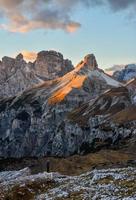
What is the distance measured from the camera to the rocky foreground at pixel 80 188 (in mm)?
47094

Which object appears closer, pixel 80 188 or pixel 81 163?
pixel 80 188

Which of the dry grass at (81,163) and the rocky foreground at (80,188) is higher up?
the dry grass at (81,163)

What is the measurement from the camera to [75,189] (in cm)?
5331

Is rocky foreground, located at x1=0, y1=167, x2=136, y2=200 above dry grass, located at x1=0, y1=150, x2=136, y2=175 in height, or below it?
below

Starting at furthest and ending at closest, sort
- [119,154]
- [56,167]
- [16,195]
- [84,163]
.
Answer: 1. [119,154]
2. [84,163]
3. [56,167]
4. [16,195]

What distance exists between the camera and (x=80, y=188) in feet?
174

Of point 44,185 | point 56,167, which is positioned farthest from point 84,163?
point 44,185

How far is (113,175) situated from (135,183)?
9.23m

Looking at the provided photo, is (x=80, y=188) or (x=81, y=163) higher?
(x=81, y=163)

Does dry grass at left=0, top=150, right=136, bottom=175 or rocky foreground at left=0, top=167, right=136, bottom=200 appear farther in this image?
dry grass at left=0, top=150, right=136, bottom=175

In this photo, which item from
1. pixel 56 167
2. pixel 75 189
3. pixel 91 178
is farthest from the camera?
pixel 56 167

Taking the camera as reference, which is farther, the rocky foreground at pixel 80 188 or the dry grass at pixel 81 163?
the dry grass at pixel 81 163

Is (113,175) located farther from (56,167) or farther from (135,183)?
(56,167)

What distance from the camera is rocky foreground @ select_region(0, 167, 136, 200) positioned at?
47.1 meters
